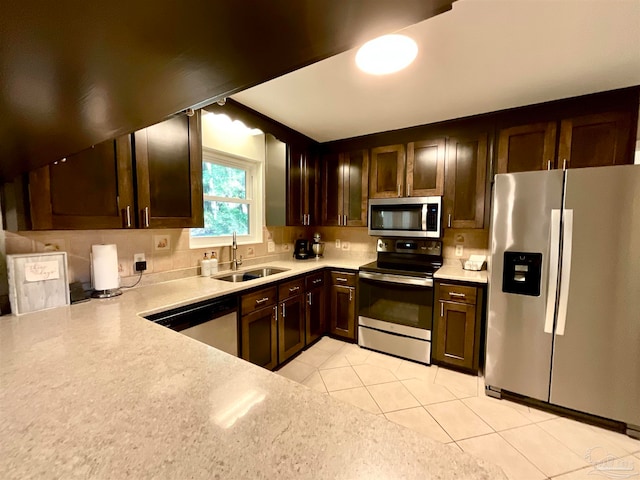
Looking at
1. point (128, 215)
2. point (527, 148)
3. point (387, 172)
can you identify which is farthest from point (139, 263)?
point (527, 148)

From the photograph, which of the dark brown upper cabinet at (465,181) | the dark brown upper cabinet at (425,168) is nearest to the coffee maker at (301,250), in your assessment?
the dark brown upper cabinet at (425,168)

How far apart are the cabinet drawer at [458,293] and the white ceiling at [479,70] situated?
1.57m

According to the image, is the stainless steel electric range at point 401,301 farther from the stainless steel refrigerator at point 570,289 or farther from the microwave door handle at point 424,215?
Answer: the stainless steel refrigerator at point 570,289

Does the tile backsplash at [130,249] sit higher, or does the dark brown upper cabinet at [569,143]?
the dark brown upper cabinet at [569,143]

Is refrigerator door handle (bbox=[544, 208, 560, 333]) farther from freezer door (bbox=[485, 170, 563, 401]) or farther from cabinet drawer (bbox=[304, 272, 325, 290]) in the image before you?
cabinet drawer (bbox=[304, 272, 325, 290])

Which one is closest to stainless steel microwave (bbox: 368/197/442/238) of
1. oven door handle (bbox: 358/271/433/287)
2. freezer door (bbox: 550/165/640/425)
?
oven door handle (bbox: 358/271/433/287)

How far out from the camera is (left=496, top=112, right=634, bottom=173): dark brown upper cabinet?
6.34ft

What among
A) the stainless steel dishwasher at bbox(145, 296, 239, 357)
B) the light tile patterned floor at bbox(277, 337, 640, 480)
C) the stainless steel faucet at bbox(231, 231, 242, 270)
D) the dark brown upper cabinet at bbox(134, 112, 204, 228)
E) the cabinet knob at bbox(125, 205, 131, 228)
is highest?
the dark brown upper cabinet at bbox(134, 112, 204, 228)

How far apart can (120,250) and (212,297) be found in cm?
72

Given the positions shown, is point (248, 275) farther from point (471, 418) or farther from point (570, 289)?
point (570, 289)

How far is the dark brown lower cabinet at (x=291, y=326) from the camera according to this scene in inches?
89.8

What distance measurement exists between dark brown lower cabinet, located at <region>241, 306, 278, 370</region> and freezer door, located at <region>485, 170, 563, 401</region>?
1.72 metres

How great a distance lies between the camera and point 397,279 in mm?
2488

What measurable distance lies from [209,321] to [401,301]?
1734 mm
